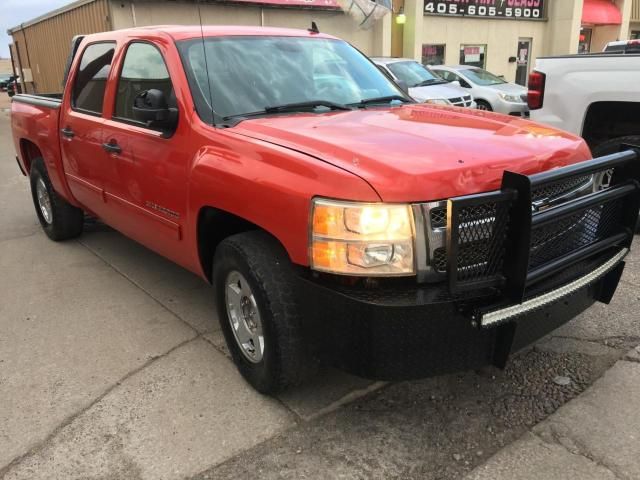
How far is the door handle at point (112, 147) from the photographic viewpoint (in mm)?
3809

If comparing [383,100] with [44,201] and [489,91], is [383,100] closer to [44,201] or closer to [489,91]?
[44,201]

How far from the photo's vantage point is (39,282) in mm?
4758

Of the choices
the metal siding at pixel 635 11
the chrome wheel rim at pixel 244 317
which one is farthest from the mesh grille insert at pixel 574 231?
the metal siding at pixel 635 11

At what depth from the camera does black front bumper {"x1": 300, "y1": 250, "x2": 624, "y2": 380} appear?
2.25 meters

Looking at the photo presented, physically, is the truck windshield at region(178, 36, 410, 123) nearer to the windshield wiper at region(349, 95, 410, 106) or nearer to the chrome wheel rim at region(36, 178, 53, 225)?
the windshield wiper at region(349, 95, 410, 106)

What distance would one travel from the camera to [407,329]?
2262 millimetres

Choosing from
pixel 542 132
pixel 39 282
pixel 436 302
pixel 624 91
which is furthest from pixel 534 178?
pixel 39 282

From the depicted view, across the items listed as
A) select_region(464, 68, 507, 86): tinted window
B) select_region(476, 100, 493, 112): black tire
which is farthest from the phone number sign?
select_region(476, 100, 493, 112): black tire

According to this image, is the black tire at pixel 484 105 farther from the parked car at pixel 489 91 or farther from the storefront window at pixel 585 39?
the storefront window at pixel 585 39

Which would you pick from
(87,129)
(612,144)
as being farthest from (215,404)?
(612,144)

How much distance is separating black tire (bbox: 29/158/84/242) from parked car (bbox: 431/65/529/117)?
9595 mm

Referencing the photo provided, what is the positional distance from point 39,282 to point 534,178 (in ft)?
13.1

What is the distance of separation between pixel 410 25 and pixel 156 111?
696 inches

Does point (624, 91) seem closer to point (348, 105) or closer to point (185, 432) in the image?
point (348, 105)
